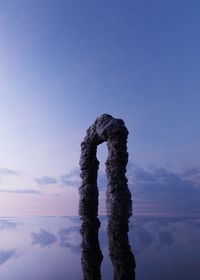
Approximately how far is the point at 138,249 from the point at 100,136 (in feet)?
48.0

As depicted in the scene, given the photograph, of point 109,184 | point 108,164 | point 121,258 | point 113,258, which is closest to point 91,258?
point 113,258

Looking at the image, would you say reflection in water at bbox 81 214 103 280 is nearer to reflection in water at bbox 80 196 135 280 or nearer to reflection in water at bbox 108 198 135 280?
reflection in water at bbox 80 196 135 280

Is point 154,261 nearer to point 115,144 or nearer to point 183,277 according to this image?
point 183,277

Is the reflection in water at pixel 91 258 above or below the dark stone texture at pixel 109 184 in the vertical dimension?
below

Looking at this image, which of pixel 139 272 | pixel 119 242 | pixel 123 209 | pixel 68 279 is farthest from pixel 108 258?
pixel 123 209

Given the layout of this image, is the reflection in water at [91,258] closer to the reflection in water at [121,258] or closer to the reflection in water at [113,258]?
the reflection in water at [113,258]

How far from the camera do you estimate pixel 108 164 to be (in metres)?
21.4

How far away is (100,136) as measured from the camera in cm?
2302

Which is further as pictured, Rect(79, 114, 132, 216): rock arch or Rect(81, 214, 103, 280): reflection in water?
Rect(79, 114, 132, 216): rock arch

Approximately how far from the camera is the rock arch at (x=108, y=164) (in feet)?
67.3

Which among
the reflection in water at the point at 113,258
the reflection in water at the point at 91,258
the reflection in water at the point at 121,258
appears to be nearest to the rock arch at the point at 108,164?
the reflection in water at the point at 113,258

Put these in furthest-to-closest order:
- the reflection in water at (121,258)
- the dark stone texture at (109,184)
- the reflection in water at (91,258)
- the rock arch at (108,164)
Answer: the rock arch at (108,164) → the dark stone texture at (109,184) → the reflection in water at (91,258) → the reflection in water at (121,258)

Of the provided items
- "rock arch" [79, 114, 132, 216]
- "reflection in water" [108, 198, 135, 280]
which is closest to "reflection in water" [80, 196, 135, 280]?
"reflection in water" [108, 198, 135, 280]

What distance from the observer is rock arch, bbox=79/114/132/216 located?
2050 cm
